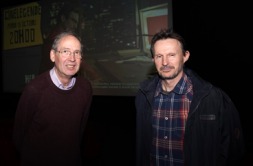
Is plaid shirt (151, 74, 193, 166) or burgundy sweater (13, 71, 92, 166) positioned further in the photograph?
burgundy sweater (13, 71, 92, 166)

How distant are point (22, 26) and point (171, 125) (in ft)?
12.7

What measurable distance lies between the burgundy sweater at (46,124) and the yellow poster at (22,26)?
109 inches

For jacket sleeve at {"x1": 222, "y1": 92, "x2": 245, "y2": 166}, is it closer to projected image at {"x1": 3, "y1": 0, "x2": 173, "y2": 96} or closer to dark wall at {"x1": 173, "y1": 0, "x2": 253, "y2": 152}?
dark wall at {"x1": 173, "y1": 0, "x2": 253, "y2": 152}

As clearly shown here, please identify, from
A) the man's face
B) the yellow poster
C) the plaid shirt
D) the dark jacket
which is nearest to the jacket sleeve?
the dark jacket

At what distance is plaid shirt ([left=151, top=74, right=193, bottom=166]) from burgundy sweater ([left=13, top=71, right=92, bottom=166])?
620 millimetres

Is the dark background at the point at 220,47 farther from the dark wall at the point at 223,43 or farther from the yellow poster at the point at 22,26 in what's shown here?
the yellow poster at the point at 22,26

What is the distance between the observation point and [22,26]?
4648 millimetres

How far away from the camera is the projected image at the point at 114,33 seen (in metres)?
3.36

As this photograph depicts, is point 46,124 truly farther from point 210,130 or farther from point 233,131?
point 233,131

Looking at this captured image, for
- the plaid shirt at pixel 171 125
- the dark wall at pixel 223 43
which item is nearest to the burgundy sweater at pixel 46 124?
the plaid shirt at pixel 171 125

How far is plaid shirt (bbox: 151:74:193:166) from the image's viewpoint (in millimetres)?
1645

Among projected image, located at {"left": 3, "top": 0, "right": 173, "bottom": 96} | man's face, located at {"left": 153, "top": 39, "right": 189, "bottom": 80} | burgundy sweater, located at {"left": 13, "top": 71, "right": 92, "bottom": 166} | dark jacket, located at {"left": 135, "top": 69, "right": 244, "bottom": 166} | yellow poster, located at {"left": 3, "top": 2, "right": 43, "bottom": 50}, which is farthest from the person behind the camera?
yellow poster, located at {"left": 3, "top": 2, "right": 43, "bottom": 50}

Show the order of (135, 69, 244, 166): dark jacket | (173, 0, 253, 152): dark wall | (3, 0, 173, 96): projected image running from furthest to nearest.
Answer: (3, 0, 173, 96): projected image → (173, 0, 253, 152): dark wall → (135, 69, 244, 166): dark jacket

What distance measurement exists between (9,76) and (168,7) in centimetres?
323
